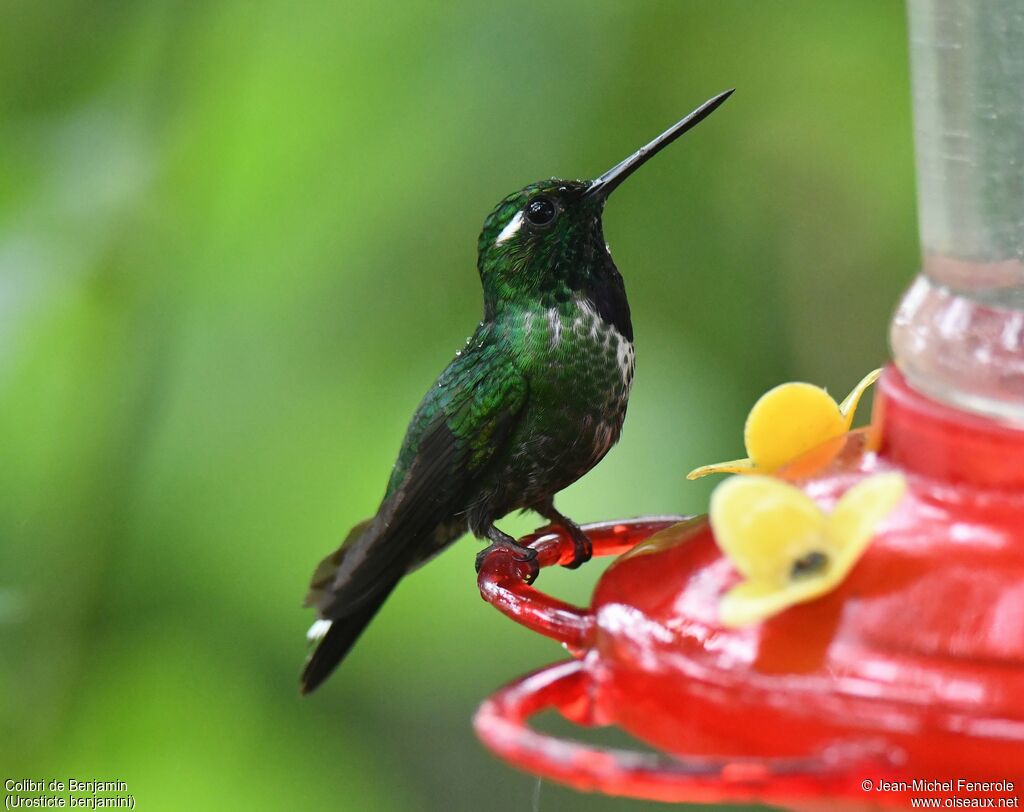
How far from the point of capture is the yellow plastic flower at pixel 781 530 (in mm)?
1440

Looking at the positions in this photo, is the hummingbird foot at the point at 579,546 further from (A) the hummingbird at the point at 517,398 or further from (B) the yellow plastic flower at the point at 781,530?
Result: (B) the yellow plastic flower at the point at 781,530

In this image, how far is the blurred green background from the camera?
134 inches

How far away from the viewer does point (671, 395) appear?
3799 mm

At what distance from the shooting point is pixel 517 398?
274 cm

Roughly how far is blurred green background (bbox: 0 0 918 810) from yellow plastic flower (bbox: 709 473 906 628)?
2.11 m

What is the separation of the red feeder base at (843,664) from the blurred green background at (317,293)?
1.93 meters

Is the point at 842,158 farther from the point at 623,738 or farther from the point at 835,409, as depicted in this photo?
the point at 835,409

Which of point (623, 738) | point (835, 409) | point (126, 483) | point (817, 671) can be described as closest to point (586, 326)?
point (835, 409)

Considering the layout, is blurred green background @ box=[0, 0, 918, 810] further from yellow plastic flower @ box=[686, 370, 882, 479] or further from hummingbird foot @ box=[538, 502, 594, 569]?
yellow plastic flower @ box=[686, 370, 882, 479]

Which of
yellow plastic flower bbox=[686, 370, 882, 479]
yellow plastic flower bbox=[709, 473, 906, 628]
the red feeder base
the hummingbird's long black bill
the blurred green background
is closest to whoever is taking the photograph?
the red feeder base

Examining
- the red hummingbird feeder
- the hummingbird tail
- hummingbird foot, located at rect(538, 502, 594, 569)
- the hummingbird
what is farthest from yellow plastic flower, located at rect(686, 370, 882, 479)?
the hummingbird tail

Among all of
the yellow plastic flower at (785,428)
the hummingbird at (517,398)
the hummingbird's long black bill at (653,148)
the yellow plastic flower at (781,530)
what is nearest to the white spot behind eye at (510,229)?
the hummingbird at (517,398)

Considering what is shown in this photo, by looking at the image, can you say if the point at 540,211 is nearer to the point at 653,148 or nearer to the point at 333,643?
the point at 653,148

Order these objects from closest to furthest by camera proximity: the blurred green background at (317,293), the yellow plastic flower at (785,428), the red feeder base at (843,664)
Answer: the red feeder base at (843,664) < the yellow plastic flower at (785,428) < the blurred green background at (317,293)
